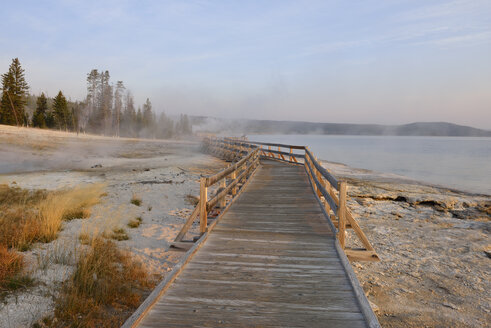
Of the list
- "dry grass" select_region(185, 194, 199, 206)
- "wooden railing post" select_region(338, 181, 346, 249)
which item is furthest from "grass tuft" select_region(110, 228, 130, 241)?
"wooden railing post" select_region(338, 181, 346, 249)

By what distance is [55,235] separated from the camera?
720cm

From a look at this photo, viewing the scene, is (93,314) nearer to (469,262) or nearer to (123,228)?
(123,228)

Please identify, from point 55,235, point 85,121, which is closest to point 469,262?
point 55,235

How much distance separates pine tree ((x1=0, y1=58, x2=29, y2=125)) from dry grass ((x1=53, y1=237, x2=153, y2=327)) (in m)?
62.2

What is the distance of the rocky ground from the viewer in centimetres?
549

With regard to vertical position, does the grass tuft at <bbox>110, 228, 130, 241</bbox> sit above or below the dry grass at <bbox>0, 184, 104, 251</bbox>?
below

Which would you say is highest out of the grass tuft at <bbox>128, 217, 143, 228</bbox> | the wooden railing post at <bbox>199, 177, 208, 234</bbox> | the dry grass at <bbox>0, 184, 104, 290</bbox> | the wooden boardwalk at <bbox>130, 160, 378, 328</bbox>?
the wooden railing post at <bbox>199, 177, 208, 234</bbox>

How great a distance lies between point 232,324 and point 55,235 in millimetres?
6007

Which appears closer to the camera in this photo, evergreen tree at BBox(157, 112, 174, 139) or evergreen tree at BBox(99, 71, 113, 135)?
evergreen tree at BBox(99, 71, 113, 135)

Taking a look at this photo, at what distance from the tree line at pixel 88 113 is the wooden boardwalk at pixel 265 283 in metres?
63.6

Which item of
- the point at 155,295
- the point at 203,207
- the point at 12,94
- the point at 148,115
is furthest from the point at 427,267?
the point at 148,115

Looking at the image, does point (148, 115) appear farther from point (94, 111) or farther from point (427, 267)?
point (427, 267)

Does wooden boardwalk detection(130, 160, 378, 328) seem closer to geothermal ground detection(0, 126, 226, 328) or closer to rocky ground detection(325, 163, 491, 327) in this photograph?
geothermal ground detection(0, 126, 226, 328)

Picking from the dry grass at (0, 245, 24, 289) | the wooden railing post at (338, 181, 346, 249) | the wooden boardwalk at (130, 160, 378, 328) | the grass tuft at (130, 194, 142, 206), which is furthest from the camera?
the grass tuft at (130, 194, 142, 206)
